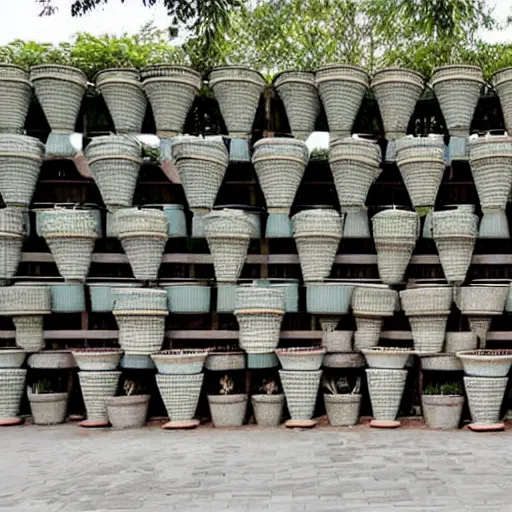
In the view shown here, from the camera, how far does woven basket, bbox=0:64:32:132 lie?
4734 mm

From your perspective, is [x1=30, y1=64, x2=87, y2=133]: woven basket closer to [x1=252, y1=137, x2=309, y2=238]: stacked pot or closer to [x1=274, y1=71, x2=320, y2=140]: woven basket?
[x1=252, y1=137, x2=309, y2=238]: stacked pot

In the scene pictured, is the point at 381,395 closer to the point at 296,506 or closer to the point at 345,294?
the point at 345,294

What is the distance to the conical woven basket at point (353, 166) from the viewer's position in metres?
4.62

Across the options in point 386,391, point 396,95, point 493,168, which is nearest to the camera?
point 386,391

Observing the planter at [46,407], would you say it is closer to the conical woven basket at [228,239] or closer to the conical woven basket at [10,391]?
the conical woven basket at [10,391]

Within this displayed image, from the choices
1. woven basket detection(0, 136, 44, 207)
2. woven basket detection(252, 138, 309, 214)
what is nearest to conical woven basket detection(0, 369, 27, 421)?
woven basket detection(0, 136, 44, 207)

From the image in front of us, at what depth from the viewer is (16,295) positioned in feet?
15.0

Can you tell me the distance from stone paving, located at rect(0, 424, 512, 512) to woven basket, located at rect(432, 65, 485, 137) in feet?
7.35

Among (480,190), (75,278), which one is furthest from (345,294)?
(75,278)

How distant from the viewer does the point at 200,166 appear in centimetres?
461

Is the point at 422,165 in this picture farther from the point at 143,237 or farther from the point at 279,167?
the point at 143,237

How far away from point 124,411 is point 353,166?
240cm

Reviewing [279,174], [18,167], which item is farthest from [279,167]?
[18,167]

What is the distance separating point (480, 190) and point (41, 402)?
355 centimetres
